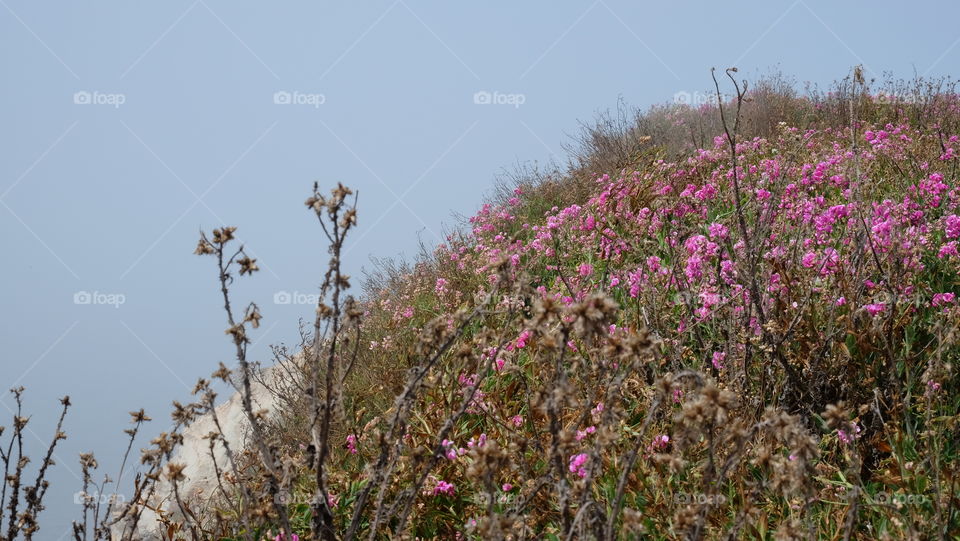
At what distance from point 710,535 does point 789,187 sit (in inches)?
152

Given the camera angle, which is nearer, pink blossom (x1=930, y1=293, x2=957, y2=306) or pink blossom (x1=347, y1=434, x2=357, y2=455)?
pink blossom (x1=930, y1=293, x2=957, y2=306)

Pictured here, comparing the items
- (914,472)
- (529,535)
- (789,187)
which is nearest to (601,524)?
(529,535)

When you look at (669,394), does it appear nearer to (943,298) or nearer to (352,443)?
(943,298)

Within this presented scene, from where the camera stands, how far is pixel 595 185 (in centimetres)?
1067

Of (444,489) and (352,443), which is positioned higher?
(352,443)

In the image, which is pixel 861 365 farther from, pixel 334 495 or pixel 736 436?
pixel 334 495
